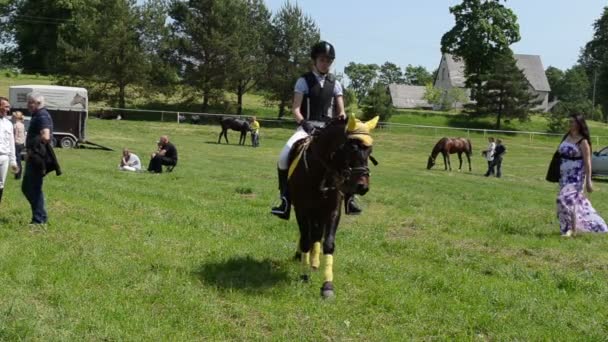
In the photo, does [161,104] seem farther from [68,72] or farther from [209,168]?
[209,168]

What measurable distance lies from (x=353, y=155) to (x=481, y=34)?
6737cm

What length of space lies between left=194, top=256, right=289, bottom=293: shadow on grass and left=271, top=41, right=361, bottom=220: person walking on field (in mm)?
685

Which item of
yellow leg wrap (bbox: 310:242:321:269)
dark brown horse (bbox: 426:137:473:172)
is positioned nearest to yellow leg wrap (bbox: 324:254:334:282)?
yellow leg wrap (bbox: 310:242:321:269)

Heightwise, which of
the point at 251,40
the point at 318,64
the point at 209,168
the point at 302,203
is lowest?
the point at 209,168

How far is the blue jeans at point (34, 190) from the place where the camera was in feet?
29.5

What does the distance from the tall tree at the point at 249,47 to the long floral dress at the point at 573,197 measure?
160 ft

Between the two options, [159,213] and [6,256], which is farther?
[159,213]

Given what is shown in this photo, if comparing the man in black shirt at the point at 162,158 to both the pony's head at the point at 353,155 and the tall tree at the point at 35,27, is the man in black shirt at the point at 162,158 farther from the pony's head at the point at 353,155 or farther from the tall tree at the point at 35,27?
the tall tree at the point at 35,27

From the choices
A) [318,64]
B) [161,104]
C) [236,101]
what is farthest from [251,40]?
[318,64]

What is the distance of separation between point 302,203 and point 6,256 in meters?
3.58

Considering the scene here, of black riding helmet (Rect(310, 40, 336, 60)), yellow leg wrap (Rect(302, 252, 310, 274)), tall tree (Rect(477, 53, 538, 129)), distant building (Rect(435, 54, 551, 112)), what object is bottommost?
yellow leg wrap (Rect(302, 252, 310, 274))

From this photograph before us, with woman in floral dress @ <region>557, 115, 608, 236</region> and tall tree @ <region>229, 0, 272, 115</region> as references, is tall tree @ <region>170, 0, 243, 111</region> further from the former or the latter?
woman in floral dress @ <region>557, 115, 608, 236</region>

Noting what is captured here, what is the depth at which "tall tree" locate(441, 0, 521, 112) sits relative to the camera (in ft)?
225

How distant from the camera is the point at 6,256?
23.5 feet
